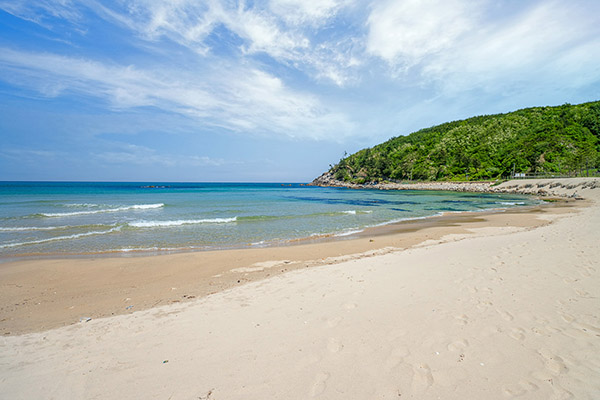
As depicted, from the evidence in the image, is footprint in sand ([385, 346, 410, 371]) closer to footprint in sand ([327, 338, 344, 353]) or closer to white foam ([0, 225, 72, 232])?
footprint in sand ([327, 338, 344, 353])

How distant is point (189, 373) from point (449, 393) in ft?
9.29

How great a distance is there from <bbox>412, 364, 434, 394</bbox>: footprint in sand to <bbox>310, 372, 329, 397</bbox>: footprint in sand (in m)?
0.90

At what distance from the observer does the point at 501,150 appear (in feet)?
243

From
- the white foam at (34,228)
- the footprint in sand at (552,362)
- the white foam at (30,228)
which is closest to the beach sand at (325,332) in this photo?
the footprint in sand at (552,362)

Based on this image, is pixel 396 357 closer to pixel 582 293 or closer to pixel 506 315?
pixel 506 315

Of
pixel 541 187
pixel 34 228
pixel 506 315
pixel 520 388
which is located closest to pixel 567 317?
pixel 506 315

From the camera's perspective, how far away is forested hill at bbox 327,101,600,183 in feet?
208

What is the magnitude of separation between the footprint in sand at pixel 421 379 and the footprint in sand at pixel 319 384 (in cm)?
90

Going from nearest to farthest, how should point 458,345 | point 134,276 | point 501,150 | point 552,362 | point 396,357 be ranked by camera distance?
point 552,362 → point 396,357 → point 458,345 → point 134,276 → point 501,150

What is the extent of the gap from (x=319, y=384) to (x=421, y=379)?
1078 millimetres

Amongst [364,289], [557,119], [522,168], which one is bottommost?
[364,289]

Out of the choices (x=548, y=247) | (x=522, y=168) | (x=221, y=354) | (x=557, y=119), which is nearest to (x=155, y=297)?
(x=221, y=354)

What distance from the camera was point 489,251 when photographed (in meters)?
8.05

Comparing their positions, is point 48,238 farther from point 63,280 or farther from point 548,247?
point 548,247
